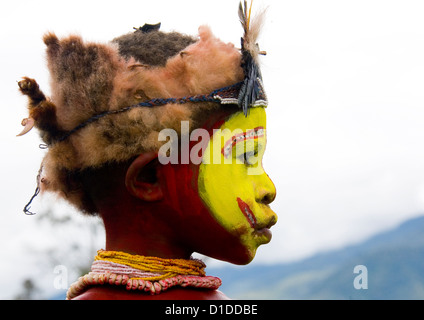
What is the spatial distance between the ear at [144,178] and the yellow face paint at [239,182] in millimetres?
174

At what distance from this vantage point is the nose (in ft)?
9.15

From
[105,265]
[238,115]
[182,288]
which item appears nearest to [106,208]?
[105,265]

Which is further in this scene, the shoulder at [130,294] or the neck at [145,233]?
the neck at [145,233]

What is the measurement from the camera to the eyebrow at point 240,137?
2.78 meters

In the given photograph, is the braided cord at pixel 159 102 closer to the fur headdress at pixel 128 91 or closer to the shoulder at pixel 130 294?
the fur headdress at pixel 128 91

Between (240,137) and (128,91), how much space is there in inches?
17.7

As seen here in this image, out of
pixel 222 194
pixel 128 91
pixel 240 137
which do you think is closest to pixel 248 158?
pixel 240 137

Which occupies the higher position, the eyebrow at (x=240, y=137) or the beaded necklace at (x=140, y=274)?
the eyebrow at (x=240, y=137)

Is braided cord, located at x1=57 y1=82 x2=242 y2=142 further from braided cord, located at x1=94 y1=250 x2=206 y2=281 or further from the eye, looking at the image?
braided cord, located at x1=94 y1=250 x2=206 y2=281

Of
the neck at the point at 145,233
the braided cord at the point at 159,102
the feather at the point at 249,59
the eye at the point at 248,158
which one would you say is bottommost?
the neck at the point at 145,233

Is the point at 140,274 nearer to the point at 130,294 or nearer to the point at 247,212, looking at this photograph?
the point at 130,294

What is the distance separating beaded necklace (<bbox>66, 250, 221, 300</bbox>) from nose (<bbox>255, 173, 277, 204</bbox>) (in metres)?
0.37

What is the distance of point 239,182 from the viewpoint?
2.76 metres

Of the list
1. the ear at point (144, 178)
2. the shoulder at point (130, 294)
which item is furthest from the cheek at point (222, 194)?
the shoulder at point (130, 294)
